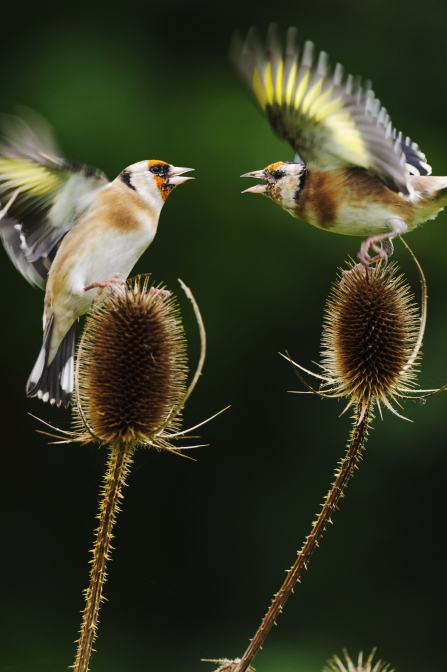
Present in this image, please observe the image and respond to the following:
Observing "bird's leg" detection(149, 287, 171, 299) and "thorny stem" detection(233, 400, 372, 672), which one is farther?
"bird's leg" detection(149, 287, 171, 299)

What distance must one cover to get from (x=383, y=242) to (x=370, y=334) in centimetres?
28

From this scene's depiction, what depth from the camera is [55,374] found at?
2641 millimetres

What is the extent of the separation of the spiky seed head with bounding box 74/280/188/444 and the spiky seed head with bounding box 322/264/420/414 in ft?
1.54

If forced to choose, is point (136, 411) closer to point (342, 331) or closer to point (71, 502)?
point (342, 331)

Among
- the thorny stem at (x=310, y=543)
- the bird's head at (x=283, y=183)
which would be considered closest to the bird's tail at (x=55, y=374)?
the bird's head at (x=283, y=183)

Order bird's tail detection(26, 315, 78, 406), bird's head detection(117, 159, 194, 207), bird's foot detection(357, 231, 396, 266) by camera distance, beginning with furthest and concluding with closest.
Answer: bird's tail detection(26, 315, 78, 406) → bird's head detection(117, 159, 194, 207) → bird's foot detection(357, 231, 396, 266)

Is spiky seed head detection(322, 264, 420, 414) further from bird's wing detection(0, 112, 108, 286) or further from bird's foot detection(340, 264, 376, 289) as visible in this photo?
bird's wing detection(0, 112, 108, 286)

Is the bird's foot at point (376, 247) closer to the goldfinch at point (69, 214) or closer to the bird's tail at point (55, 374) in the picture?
the goldfinch at point (69, 214)

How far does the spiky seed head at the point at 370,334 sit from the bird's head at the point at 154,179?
1.88 feet

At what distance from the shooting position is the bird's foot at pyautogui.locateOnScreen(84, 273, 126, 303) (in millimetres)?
2195

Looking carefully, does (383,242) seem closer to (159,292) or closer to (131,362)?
(159,292)

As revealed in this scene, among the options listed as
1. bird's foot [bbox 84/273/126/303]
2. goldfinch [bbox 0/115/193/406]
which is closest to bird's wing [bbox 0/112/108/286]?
goldfinch [bbox 0/115/193/406]

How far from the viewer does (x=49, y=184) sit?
7.11ft

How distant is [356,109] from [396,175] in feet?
0.61
